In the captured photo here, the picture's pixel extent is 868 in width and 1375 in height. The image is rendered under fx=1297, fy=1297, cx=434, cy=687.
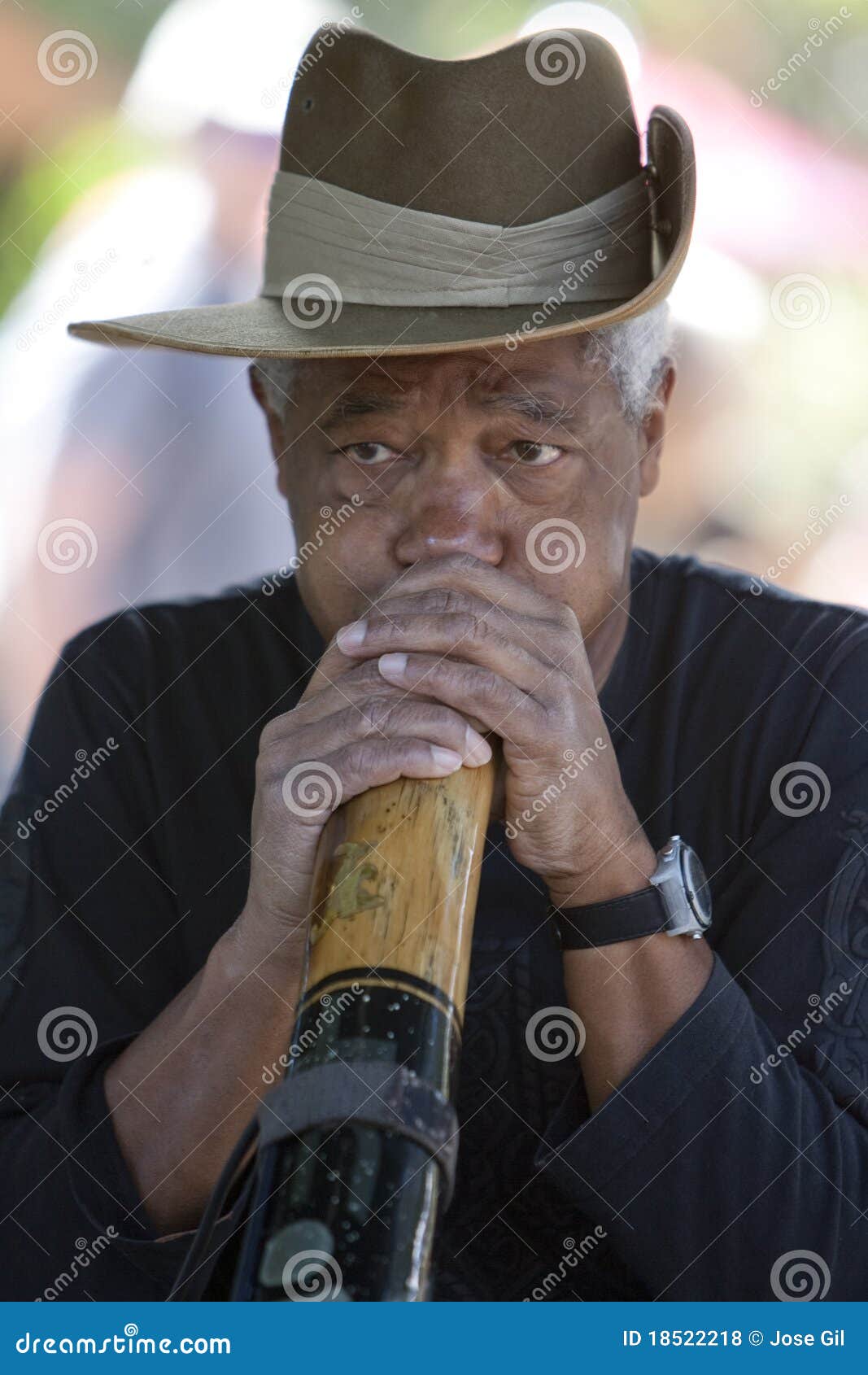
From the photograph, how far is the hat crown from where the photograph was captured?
176 centimetres

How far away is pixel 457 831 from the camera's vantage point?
4.15 feet

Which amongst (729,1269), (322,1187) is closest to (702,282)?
(729,1269)

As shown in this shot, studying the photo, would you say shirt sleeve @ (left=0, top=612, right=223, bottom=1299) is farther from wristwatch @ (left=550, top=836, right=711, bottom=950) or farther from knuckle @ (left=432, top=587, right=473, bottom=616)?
knuckle @ (left=432, top=587, right=473, bottom=616)

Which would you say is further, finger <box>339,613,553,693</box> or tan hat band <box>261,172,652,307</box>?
tan hat band <box>261,172,652,307</box>

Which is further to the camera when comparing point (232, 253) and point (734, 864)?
point (232, 253)

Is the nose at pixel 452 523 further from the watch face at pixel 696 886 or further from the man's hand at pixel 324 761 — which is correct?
the watch face at pixel 696 886

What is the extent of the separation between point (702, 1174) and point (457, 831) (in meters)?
0.55

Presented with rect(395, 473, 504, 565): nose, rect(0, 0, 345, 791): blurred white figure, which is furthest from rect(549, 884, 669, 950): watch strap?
rect(0, 0, 345, 791): blurred white figure

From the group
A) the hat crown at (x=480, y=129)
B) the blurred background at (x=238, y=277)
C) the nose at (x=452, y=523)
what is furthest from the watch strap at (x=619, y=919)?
the blurred background at (x=238, y=277)

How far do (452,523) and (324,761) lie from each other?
1.49 feet

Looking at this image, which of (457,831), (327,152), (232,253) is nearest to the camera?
(457,831)

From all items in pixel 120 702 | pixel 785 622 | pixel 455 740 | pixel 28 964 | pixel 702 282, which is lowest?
pixel 28 964

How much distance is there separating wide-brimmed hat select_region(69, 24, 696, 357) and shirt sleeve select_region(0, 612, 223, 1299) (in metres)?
0.65

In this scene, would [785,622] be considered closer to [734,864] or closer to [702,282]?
[734,864]
